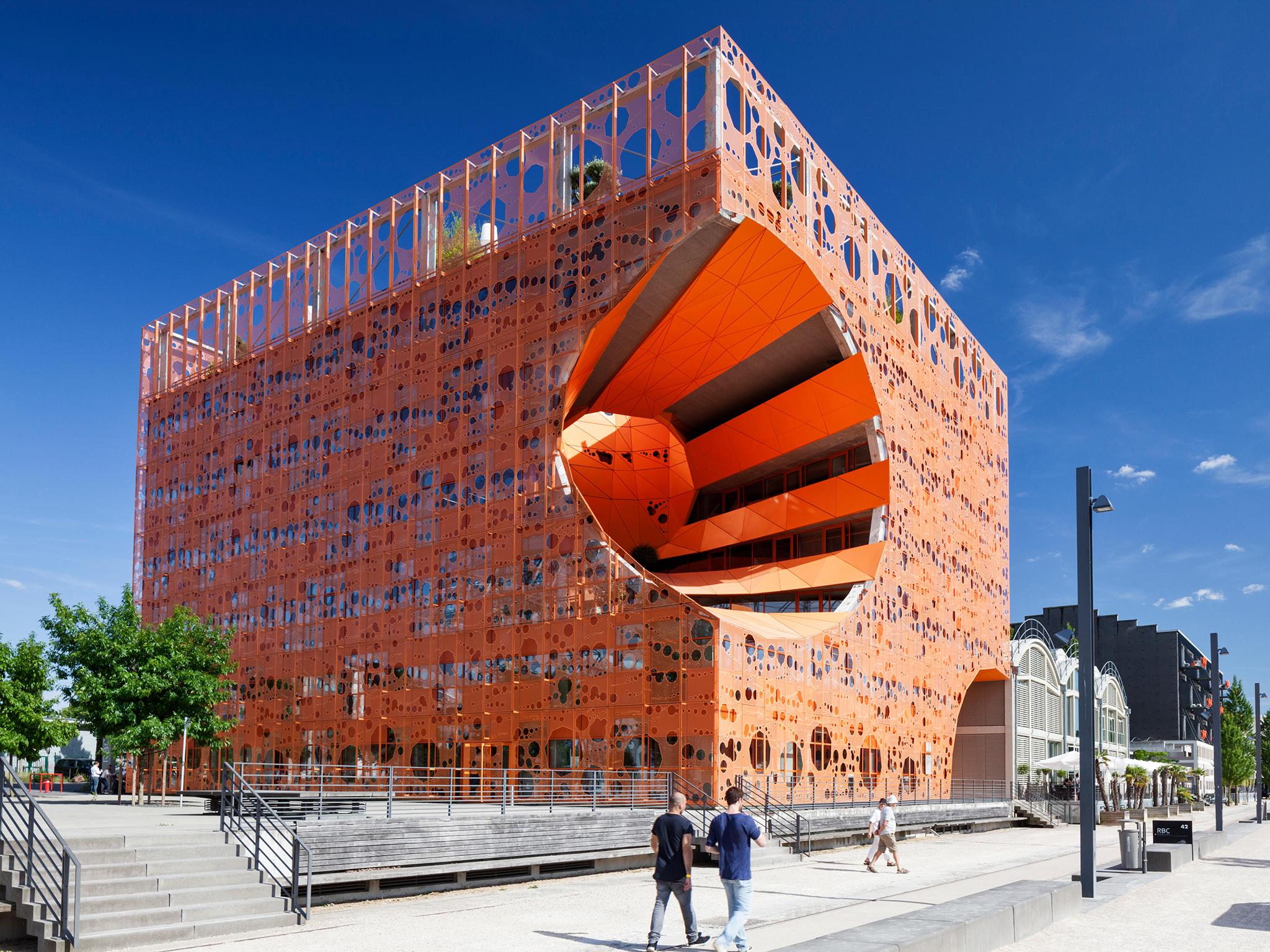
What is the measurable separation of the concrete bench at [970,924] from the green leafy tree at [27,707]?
99.2 ft

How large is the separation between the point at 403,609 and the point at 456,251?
42.9 feet

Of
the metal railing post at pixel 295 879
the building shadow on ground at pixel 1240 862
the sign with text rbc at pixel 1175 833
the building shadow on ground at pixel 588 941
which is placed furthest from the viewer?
the sign with text rbc at pixel 1175 833

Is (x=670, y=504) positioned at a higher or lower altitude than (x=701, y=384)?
lower

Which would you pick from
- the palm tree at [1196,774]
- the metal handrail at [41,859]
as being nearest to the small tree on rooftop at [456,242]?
the metal handrail at [41,859]

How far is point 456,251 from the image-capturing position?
42.1 meters

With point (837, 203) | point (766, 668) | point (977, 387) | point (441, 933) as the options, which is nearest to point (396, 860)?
point (441, 933)

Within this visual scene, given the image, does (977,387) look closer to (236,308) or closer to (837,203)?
(837,203)

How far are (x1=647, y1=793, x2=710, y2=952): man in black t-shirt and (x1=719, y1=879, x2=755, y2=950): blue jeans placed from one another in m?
0.52

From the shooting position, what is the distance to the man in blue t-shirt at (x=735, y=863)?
38.4ft

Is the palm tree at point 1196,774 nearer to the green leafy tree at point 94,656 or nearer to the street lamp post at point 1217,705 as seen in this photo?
the street lamp post at point 1217,705

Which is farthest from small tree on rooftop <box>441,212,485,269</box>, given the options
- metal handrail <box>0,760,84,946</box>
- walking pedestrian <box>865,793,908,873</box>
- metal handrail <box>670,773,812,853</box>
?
metal handrail <box>0,760,84,946</box>

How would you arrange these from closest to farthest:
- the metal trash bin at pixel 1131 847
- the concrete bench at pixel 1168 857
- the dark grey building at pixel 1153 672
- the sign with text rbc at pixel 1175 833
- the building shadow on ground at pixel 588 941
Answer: the building shadow on ground at pixel 588 941, the metal trash bin at pixel 1131 847, the concrete bench at pixel 1168 857, the sign with text rbc at pixel 1175 833, the dark grey building at pixel 1153 672

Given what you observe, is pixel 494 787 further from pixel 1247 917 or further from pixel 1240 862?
pixel 1247 917

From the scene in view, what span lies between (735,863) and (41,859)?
7661 millimetres
